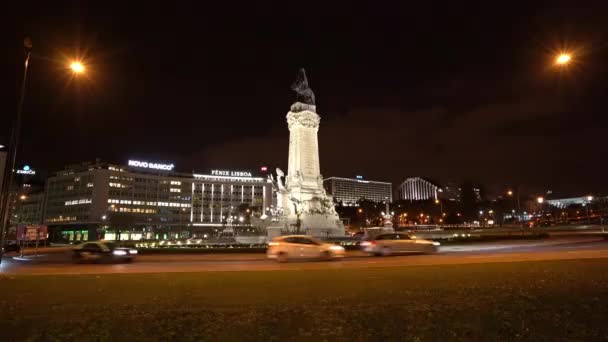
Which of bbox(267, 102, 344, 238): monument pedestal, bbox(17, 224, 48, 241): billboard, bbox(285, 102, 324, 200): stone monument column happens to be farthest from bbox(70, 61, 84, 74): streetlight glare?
bbox(285, 102, 324, 200): stone monument column

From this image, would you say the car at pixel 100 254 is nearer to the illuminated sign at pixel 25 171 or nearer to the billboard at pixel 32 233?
the billboard at pixel 32 233

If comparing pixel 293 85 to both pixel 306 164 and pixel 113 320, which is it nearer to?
pixel 306 164

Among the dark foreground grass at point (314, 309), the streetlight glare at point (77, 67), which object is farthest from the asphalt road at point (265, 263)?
the streetlight glare at point (77, 67)

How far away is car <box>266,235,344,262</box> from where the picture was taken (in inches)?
1021

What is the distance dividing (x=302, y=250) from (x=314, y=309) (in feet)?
52.4

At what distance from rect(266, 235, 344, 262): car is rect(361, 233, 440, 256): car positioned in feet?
13.7

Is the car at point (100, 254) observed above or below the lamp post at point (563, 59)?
below

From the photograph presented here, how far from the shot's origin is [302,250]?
25938 millimetres

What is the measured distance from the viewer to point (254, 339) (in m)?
8.23

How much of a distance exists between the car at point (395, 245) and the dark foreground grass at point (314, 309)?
14612 mm

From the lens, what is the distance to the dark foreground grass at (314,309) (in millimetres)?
8625

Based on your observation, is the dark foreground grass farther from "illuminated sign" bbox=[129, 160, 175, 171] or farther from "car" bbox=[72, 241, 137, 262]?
"illuminated sign" bbox=[129, 160, 175, 171]

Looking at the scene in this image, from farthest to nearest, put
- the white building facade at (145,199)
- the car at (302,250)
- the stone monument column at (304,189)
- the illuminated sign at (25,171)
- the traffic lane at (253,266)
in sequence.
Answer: the white building facade at (145,199)
the illuminated sign at (25,171)
the stone monument column at (304,189)
the car at (302,250)
the traffic lane at (253,266)

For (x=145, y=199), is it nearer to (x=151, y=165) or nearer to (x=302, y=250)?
(x=151, y=165)
